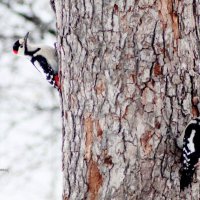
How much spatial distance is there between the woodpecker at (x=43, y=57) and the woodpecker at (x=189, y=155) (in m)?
1.08

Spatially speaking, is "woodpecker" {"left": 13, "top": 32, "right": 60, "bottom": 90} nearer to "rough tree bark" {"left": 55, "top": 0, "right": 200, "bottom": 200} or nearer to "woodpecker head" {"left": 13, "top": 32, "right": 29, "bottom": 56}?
"woodpecker head" {"left": 13, "top": 32, "right": 29, "bottom": 56}

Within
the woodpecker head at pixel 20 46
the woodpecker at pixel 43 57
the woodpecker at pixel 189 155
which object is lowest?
the woodpecker at pixel 189 155

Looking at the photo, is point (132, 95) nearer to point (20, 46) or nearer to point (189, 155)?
point (189, 155)

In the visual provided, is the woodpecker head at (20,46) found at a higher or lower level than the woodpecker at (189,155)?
higher

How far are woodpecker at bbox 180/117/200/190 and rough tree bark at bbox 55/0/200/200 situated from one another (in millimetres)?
34

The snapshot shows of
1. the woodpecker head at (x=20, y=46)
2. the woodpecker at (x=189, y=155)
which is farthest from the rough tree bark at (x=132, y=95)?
the woodpecker head at (x=20, y=46)

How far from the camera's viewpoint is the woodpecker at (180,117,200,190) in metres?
3.04

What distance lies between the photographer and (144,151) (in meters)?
3.03

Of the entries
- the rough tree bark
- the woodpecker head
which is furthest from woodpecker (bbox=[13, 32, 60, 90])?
the rough tree bark

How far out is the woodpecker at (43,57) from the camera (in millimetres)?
4080

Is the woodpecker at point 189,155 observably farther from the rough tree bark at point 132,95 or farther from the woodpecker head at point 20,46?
the woodpecker head at point 20,46

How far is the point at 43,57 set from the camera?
13.7 feet

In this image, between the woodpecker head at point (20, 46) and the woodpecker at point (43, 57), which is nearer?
the woodpecker at point (43, 57)

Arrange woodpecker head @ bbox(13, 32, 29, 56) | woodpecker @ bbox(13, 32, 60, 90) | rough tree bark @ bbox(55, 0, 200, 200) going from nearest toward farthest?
rough tree bark @ bbox(55, 0, 200, 200) → woodpecker @ bbox(13, 32, 60, 90) → woodpecker head @ bbox(13, 32, 29, 56)
